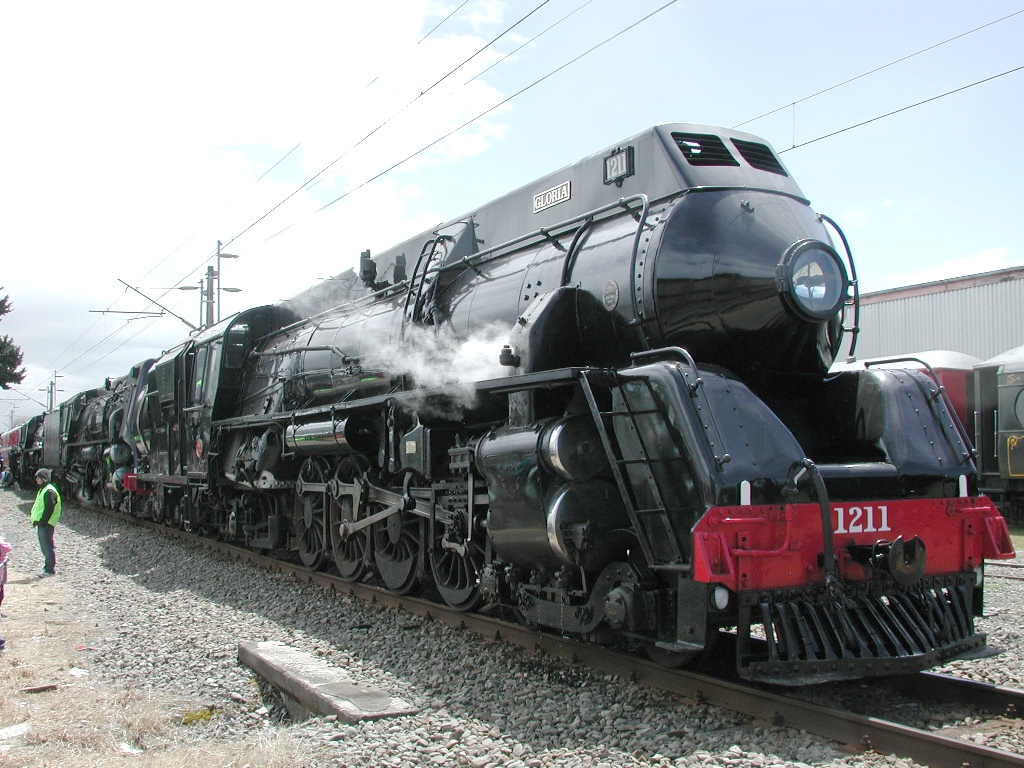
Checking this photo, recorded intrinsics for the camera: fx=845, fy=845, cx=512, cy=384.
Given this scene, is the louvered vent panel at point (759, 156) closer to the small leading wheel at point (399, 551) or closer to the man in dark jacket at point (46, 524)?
the small leading wheel at point (399, 551)

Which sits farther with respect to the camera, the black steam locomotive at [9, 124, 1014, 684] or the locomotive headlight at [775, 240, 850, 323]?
the locomotive headlight at [775, 240, 850, 323]

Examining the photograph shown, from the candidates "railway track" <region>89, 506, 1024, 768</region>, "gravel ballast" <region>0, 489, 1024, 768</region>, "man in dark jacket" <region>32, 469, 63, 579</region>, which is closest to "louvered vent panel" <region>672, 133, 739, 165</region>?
"railway track" <region>89, 506, 1024, 768</region>

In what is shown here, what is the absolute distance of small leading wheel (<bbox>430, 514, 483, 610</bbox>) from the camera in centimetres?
627

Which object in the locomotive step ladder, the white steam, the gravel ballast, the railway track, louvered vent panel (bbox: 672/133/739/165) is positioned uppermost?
louvered vent panel (bbox: 672/133/739/165)

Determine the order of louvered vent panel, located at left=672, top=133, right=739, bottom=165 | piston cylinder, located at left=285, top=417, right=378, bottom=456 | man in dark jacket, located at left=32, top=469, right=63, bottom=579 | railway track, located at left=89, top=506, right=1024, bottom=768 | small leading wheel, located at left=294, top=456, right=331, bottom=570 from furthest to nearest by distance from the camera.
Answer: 1. man in dark jacket, located at left=32, top=469, right=63, bottom=579
2. small leading wheel, located at left=294, top=456, right=331, bottom=570
3. piston cylinder, located at left=285, top=417, right=378, bottom=456
4. louvered vent panel, located at left=672, top=133, right=739, bottom=165
5. railway track, located at left=89, top=506, right=1024, bottom=768

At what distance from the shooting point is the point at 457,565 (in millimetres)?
7066

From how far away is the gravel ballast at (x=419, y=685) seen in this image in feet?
13.2

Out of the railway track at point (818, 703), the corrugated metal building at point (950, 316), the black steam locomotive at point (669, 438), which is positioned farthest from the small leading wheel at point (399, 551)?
the corrugated metal building at point (950, 316)

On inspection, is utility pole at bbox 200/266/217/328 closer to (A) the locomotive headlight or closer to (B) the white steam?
(B) the white steam

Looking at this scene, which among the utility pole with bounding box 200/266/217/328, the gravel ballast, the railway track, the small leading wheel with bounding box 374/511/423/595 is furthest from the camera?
the utility pole with bounding box 200/266/217/328

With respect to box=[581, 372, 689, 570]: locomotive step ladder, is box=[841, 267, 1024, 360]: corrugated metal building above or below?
above

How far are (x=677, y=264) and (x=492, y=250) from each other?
217cm

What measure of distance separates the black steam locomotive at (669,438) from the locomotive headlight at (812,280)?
0.05ft

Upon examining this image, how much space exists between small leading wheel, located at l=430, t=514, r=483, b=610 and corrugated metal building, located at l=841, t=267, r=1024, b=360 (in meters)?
17.3
